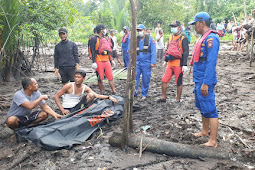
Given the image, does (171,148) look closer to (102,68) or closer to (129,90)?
(129,90)

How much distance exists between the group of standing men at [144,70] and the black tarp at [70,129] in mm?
248

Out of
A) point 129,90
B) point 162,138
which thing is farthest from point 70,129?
point 162,138

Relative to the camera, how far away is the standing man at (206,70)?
120 inches

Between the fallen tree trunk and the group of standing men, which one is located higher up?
the group of standing men

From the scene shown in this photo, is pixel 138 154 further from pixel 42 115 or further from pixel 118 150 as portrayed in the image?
pixel 42 115

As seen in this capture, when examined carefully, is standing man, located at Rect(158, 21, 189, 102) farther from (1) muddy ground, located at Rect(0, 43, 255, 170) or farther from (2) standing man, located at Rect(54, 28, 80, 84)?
(2) standing man, located at Rect(54, 28, 80, 84)

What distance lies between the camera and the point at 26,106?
377cm

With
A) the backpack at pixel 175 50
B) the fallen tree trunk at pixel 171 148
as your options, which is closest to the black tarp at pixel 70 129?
the fallen tree trunk at pixel 171 148

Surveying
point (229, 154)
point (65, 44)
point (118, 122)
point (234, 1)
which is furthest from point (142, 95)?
point (234, 1)

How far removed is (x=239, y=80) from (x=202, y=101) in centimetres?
520

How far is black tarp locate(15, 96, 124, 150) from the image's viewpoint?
342 cm

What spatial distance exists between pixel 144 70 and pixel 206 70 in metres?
2.83

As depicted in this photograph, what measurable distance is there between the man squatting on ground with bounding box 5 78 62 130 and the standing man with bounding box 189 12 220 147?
2.39m

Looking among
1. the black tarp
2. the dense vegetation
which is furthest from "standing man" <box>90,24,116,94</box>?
the black tarp
